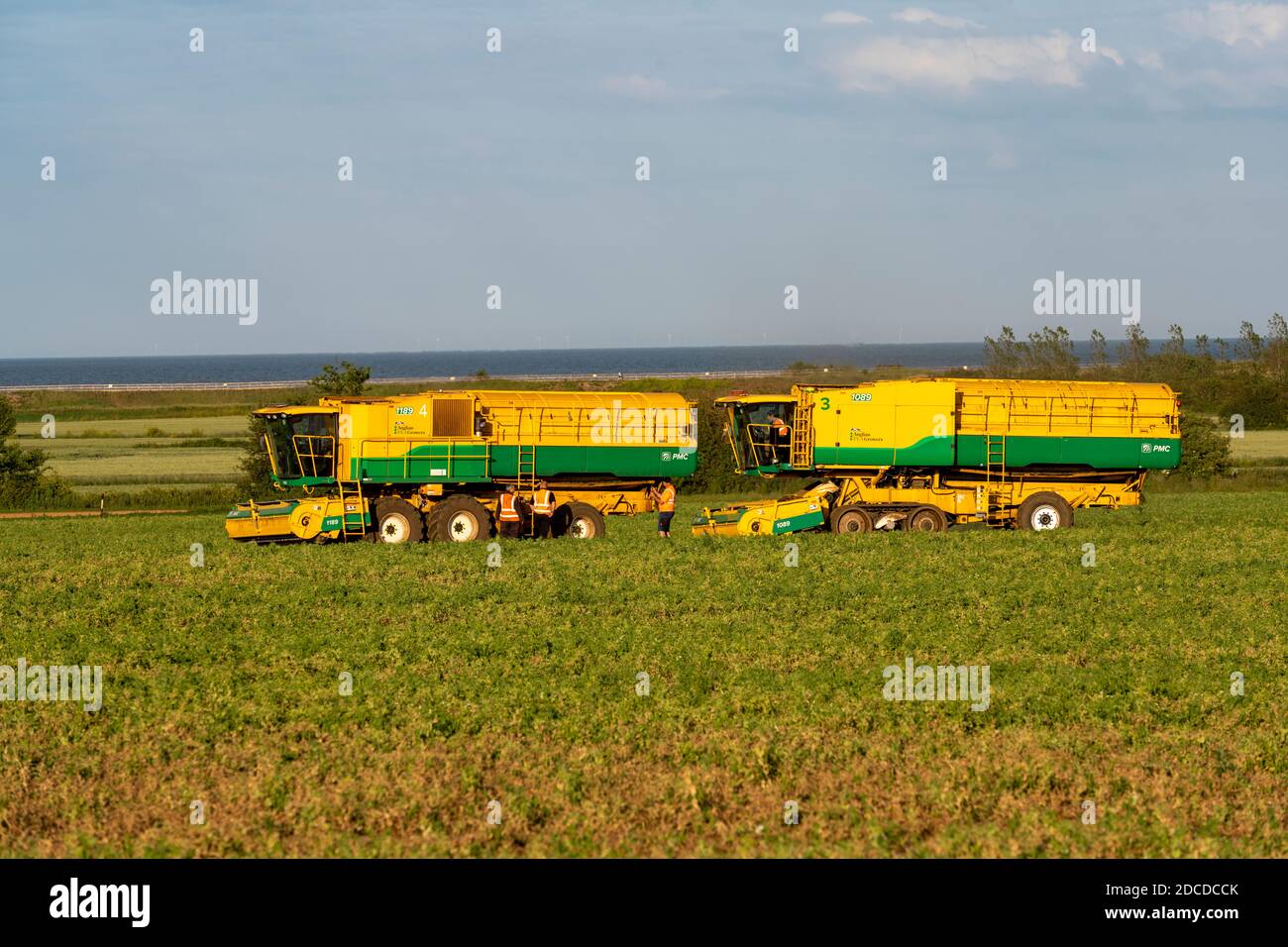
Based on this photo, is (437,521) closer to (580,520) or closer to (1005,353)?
(580,520)

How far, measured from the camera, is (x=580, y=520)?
2972 cm

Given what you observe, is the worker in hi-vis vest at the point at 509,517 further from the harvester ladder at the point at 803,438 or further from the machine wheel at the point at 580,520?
the harvester ladder at the point at 803,438

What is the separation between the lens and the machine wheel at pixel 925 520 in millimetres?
29547

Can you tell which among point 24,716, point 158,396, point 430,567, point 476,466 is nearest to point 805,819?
point 24,716

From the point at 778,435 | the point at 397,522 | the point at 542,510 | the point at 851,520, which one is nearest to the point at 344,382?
the point at 397,522

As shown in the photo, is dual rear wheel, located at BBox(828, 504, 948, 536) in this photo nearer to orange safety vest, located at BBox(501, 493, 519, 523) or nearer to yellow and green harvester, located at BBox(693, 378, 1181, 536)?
yellow and green harvester, located at BBox(693, 378, 1181, 536)

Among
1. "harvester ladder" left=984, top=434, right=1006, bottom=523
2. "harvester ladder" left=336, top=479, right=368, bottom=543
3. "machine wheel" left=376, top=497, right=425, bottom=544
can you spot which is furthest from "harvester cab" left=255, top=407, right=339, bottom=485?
"harvester ladder" left=984, top=434, right=1006, bottom=523

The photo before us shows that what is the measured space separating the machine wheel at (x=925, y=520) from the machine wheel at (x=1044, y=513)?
171 centimetres

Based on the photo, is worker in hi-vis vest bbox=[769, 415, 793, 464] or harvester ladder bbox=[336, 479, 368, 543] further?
worker in hi-vis vest bbox=[769, 415, 793, 464]

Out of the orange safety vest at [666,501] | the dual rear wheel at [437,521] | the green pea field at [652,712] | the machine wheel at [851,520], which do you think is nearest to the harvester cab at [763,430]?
the machine wheel at [851,520]

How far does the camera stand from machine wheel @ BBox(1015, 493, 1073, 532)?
29812 millimetres

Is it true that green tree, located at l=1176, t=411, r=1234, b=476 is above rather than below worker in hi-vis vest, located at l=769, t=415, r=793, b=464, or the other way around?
below

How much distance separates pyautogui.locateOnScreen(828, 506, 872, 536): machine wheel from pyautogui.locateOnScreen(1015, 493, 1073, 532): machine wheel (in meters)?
3.30
